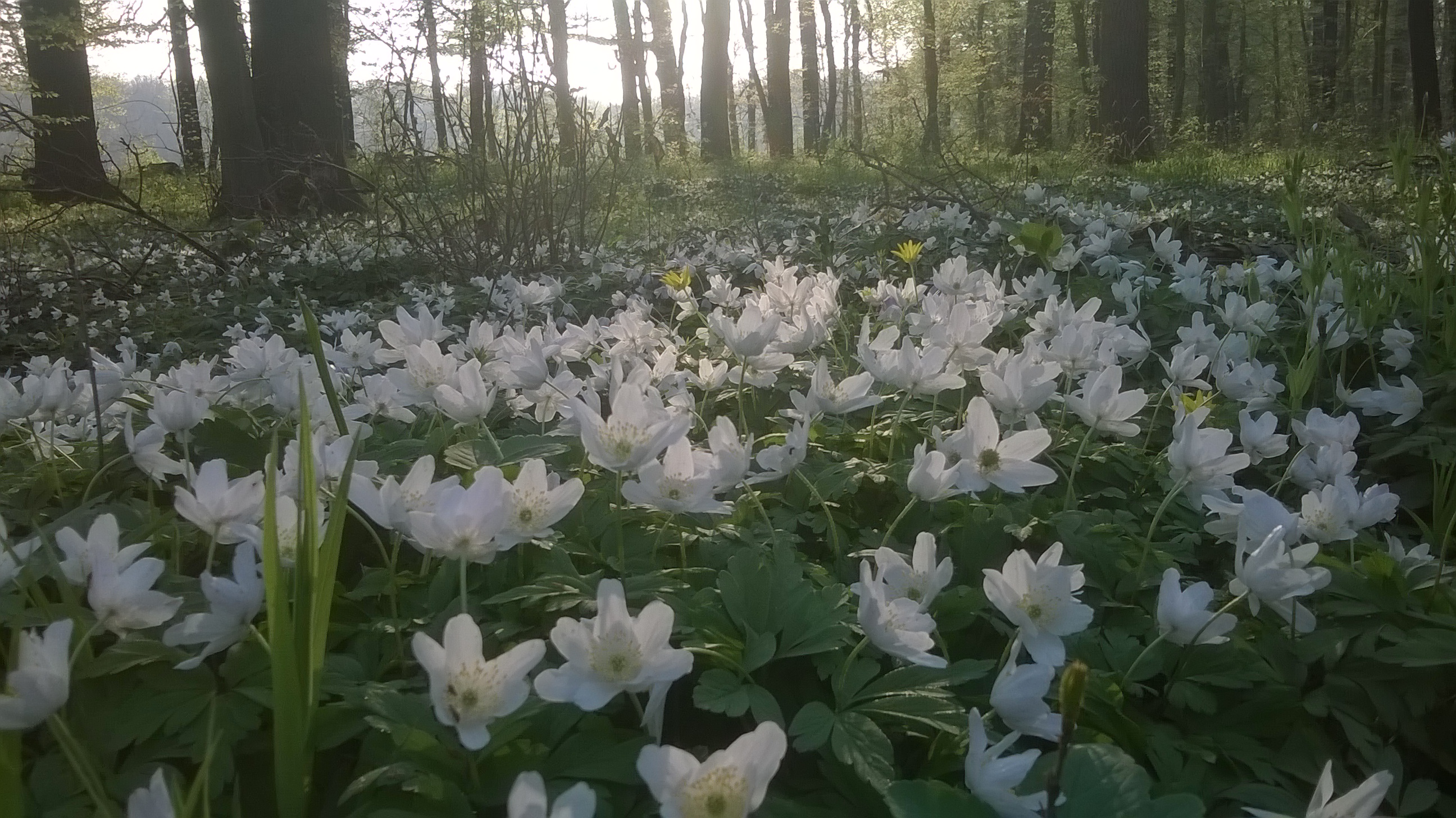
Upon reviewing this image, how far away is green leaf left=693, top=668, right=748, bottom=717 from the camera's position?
3.92 feet

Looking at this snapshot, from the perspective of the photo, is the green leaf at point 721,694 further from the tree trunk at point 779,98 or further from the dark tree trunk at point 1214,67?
the dark tree trunk at point 1214,67

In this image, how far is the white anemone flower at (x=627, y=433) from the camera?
4.57 ft

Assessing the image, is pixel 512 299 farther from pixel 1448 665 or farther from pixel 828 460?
pixel 1448 665

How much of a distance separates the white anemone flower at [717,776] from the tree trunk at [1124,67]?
1513 centimetres

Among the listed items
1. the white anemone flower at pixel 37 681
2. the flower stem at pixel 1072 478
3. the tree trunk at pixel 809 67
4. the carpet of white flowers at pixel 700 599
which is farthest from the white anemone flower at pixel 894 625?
the tree trunk at pixel 809 67

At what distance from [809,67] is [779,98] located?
8525 millimetres

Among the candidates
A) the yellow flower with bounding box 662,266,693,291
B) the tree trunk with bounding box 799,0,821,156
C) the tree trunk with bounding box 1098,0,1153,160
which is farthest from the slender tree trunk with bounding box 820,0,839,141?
the yellow flower with bounding box 662,266,693,291

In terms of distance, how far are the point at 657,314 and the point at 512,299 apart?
90 cm

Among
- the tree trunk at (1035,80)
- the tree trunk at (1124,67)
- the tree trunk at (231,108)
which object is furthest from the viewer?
the tree trunk at (1035,80)

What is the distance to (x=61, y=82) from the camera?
53.7 feet

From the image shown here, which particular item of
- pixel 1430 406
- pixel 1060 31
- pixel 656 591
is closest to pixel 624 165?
pixel 1430 406

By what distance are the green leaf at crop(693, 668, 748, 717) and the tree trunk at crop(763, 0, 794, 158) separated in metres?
21.6

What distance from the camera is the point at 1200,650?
1.51 m

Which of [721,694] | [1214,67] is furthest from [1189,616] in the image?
[1214,67]
